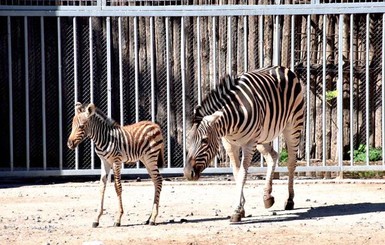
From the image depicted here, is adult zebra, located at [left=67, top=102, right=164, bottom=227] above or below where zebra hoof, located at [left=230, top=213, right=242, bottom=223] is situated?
above

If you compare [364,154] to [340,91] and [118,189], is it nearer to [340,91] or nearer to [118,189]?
[340,91]

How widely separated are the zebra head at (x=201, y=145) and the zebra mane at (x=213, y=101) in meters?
0.15

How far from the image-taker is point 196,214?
14094 millimetres

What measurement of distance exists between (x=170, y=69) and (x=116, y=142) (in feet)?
15.2

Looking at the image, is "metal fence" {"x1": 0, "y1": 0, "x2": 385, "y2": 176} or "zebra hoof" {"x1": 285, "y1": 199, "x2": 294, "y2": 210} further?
"metal fence" {"x1": 0, "y1": 0, "x2": 385, "y2": 176}

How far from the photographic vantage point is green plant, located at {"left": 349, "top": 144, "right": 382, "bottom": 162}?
58.9 feet

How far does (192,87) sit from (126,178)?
1872mm

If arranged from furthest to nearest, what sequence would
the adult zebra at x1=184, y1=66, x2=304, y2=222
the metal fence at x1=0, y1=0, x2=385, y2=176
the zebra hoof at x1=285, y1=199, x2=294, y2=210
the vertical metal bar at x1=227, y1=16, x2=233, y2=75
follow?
the metal fence at x1=0, y1=0, x2=385, y2=176, the vertical metal bar at x1=227, y1=16, x2=233, y2=75, the zebra hoof at x1=285, y1=199, x2=294, y2=210, the adult zebra at x1=184, y1=66, x2=304, y2=222

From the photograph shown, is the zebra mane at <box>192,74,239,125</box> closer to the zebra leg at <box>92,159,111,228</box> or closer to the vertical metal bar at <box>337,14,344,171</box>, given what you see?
the zebra leg at <box>92,159,111,228</box>

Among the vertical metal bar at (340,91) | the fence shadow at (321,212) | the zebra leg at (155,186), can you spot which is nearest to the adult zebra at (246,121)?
the fence shadow at (321,212)

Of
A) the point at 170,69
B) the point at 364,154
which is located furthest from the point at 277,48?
the point at 364,154

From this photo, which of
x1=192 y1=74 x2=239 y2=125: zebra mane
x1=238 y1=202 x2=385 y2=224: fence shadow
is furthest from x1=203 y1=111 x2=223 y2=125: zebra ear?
x1=238 y1=202 x2=385 y2=224: fence shadow

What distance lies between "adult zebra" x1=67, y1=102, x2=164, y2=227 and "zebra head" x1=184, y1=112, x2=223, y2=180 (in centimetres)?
57

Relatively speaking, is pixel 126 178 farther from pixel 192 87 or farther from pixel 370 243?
pixel 370 243
